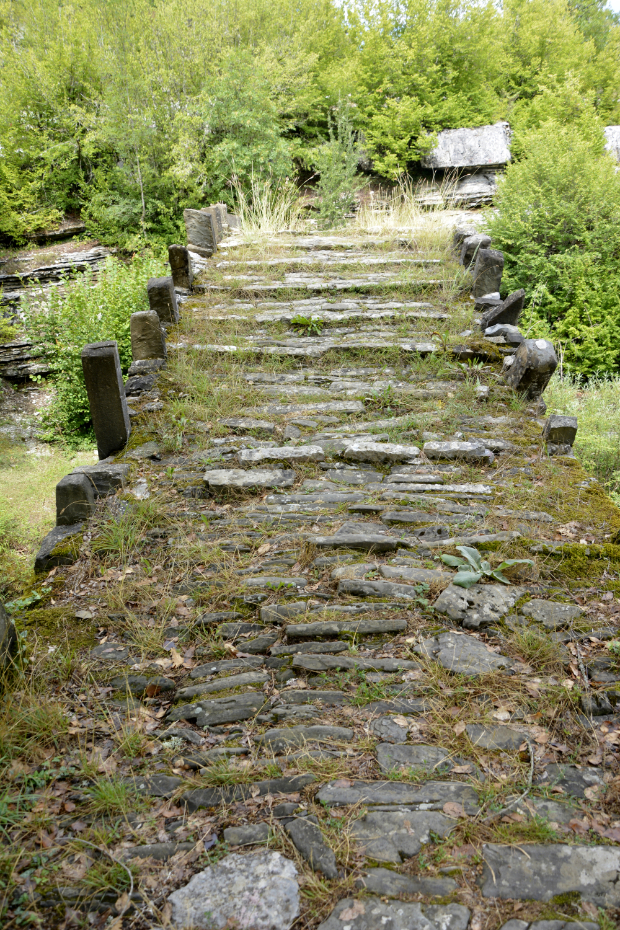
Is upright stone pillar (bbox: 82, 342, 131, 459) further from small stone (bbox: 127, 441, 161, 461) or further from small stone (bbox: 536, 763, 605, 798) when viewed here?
small stone (bbox: 536, 763, 605, 798)

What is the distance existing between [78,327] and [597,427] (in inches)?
386

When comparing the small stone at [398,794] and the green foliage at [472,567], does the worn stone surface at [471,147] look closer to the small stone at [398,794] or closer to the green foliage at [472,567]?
the green foliage at [472,567]

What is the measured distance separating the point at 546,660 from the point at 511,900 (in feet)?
3.78

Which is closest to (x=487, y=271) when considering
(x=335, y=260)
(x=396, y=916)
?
(x=335, y=260)

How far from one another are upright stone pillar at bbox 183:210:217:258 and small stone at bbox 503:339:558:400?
18.6 feet

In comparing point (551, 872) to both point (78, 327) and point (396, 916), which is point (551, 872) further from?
point (78, 327)

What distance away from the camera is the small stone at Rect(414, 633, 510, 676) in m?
2.58

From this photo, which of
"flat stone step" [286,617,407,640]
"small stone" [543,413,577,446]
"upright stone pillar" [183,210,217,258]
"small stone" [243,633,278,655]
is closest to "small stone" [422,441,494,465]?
"small stone" [543,413,577,446]

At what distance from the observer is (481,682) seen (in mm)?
2500

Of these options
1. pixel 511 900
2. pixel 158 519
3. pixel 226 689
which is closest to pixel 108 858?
pixel 226 689

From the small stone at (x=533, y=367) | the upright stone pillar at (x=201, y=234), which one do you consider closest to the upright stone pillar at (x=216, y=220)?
the upright stone pillar at (x=201, y=234)

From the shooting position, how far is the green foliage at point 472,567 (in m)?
3.05

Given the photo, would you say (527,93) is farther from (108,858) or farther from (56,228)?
(108,858)

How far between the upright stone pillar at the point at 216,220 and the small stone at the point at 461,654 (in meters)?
8.29
